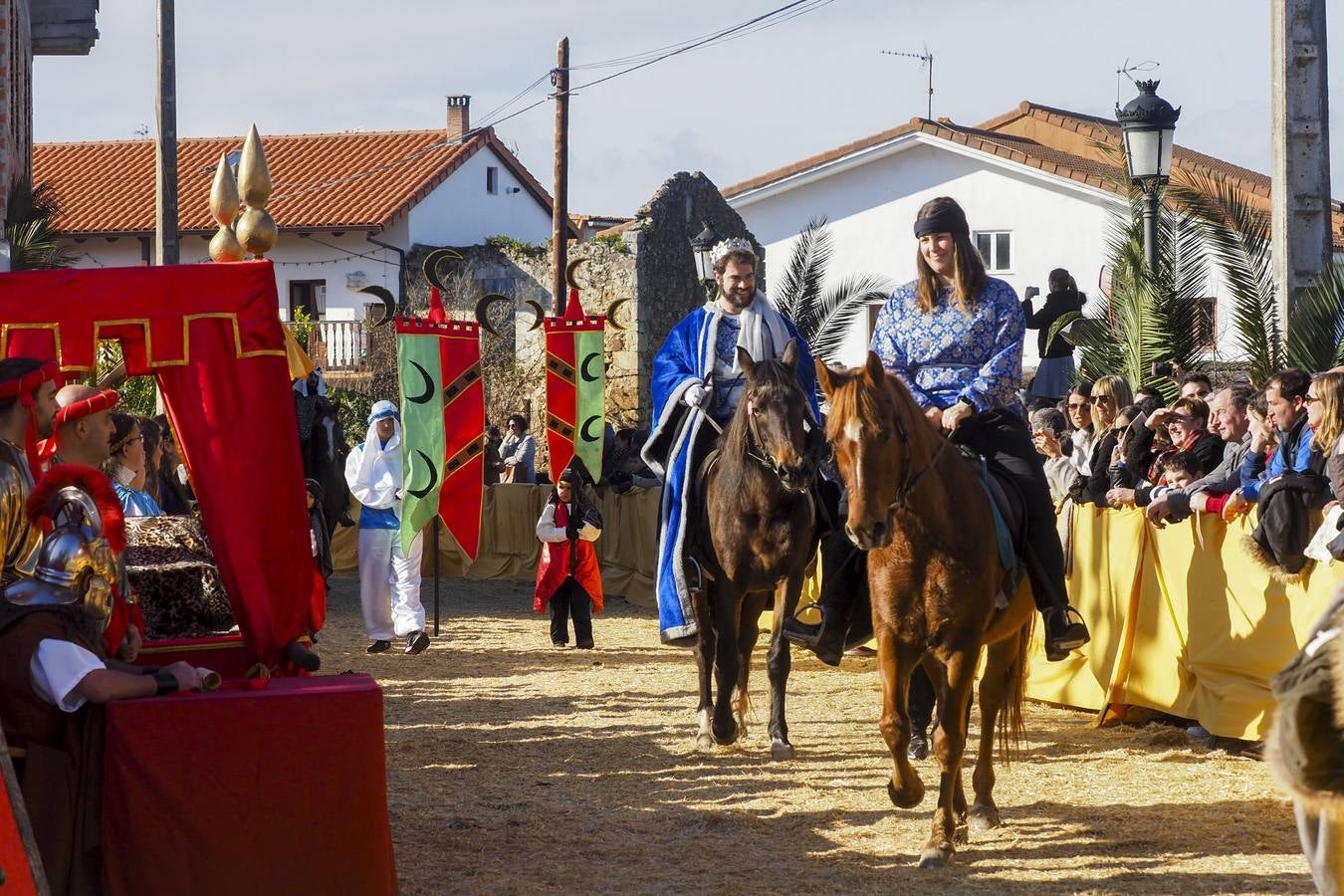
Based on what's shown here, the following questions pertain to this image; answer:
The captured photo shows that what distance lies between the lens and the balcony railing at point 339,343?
33.0 m

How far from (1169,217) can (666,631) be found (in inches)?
282

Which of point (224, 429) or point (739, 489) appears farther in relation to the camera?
point (739, 489)

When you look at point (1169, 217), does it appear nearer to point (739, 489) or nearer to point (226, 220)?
point (739, 489)

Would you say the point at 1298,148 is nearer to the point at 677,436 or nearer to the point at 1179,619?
the point at 1179,619

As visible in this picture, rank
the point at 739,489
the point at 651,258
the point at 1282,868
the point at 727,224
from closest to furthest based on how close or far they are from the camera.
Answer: the point at 1282,868 → the point at 739,489 → the point at 651,258 → the point at 727,224

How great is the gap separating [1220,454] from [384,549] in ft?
22.1

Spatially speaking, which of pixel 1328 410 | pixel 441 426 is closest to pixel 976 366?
pixel 1328 410

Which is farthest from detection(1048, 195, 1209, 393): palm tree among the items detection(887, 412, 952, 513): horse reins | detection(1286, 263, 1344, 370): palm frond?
detection(887, 412, 952, 513): horse reins

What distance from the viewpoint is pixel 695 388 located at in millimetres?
8586

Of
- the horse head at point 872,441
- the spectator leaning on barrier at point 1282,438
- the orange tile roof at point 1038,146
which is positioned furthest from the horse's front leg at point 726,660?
the orange tile roof at point 1038,146

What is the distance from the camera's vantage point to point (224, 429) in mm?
5191

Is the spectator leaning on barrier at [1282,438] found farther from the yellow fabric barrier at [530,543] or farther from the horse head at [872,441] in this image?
the yellow fabric barrier at [530,543]

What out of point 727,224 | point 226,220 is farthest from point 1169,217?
point 727,224

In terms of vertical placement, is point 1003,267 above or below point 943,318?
above
